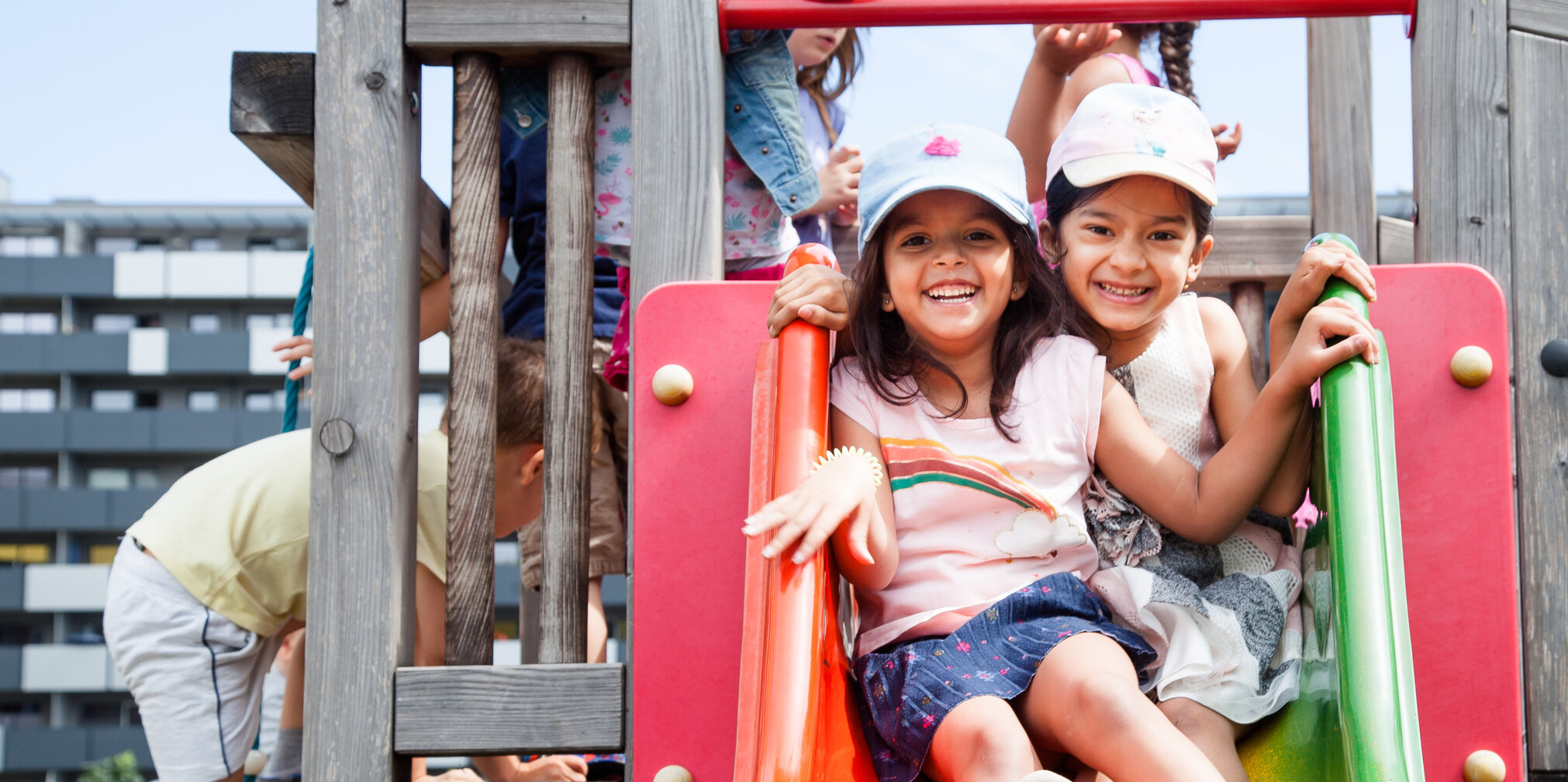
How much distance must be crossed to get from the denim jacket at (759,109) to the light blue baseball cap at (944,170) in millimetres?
425

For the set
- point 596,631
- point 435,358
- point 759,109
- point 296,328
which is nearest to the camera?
point 759,109

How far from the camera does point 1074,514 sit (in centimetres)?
184

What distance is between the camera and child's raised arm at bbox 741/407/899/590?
1.52 metres

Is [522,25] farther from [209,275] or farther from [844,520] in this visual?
[209,275]

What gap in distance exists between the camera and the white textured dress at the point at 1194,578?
67.3 inches

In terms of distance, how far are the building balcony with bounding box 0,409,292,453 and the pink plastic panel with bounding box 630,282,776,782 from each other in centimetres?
3740

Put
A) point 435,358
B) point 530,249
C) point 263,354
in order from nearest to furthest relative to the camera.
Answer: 1. point 530,249
2. point 263,354
3. point 435,358

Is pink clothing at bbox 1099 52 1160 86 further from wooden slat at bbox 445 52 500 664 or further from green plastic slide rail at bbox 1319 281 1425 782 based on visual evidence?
wooden slat at bbox 445 52 500 664

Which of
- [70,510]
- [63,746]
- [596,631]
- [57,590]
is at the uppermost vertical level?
[596,631]

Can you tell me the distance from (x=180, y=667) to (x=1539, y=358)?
254 centimetres

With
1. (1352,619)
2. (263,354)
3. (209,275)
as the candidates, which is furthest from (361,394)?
(209,275)

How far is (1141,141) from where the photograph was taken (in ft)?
6.18

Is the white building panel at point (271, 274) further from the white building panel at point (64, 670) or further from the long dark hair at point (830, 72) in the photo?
the long dark hair at point (830, 72)

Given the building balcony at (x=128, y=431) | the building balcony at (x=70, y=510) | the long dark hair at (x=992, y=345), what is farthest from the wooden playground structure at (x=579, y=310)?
the building balcony at (x=70, y=510)
